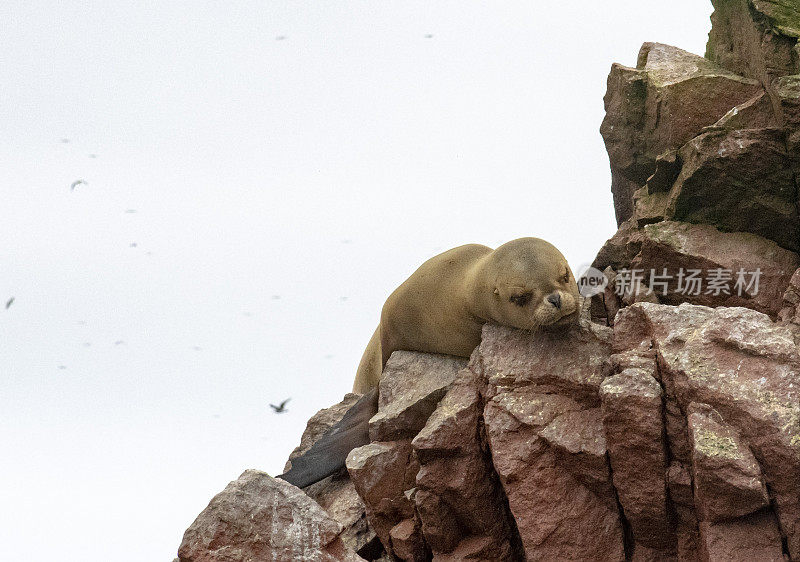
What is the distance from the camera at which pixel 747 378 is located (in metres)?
5.63

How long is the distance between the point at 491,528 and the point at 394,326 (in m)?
2.74

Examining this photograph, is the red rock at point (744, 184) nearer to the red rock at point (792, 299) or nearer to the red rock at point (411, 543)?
the red rock at point (792, 299)

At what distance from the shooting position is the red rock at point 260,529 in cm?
581

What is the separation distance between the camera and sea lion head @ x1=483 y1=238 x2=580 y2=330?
709cm

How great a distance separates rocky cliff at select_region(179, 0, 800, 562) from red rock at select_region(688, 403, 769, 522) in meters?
0.01

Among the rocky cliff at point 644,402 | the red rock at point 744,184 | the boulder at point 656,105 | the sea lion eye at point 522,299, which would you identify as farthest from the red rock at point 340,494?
the red rock at point 744,184

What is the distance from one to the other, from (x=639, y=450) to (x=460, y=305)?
110 inches

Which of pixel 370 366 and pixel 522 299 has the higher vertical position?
pixel 522 299

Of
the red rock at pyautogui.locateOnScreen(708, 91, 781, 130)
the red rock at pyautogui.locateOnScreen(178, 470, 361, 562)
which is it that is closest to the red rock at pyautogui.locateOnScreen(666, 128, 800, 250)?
the red rock at pyautogui.locateOnScreen(708, 91, 781, 130)

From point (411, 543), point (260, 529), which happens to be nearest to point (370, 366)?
point (411, 543)

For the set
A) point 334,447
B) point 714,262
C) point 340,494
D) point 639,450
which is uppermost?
point 714,262

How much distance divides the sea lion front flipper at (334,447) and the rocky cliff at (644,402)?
0.21m

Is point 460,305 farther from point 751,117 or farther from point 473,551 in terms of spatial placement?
point 751,117

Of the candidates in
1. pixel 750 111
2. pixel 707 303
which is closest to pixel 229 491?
pixel 707 303
